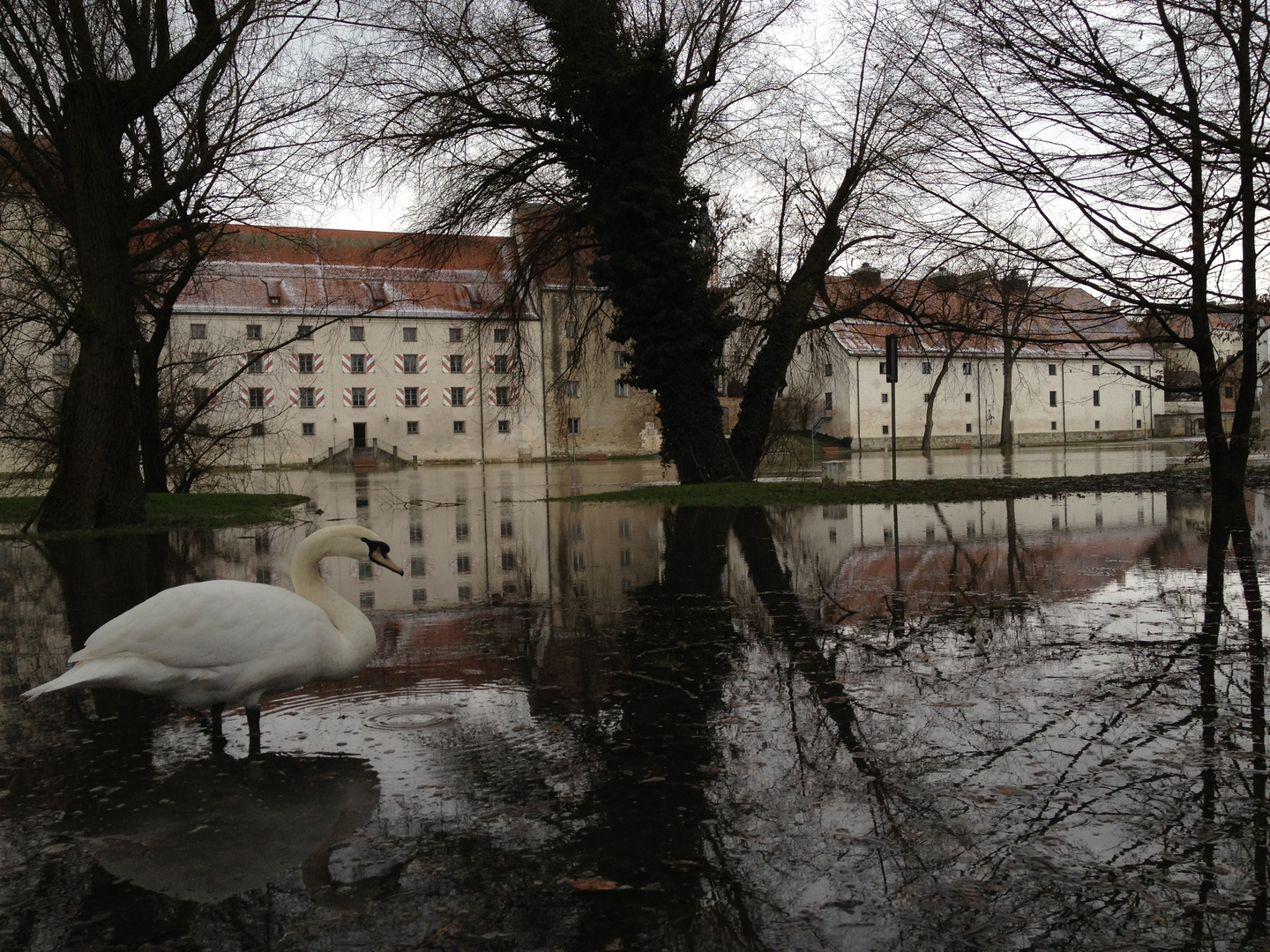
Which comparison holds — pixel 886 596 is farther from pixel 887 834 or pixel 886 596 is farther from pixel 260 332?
pixel 260 332

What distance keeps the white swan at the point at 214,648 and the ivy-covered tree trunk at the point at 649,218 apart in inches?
662

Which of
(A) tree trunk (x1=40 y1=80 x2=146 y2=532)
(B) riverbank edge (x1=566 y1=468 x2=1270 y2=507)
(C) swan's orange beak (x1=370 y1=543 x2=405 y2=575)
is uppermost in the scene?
(A) tree trunk (x1=40 y1=80 x2=146 y2=532)

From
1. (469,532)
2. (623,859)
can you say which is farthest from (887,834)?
(469,532)

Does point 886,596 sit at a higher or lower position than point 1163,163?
lower

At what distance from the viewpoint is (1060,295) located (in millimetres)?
8078

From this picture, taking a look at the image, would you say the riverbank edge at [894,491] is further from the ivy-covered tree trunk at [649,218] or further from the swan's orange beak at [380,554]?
the swan's orange beak at [380,554]

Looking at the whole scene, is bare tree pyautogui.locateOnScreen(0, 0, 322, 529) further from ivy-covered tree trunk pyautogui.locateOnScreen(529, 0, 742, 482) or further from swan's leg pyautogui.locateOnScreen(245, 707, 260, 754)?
swan's leg pyautogui.locateOnScreen(245, 707, 260, 754)

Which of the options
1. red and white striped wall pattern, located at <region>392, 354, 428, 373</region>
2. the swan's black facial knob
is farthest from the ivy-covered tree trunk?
red and white striped wall pattern, located at <region>392, 354, 428, 373</region>

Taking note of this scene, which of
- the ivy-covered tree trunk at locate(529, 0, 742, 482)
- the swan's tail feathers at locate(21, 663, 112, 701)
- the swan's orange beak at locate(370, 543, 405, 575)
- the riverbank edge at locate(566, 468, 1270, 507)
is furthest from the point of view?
the ivy-covered tree trunk at locate(529, 0, 742, 482)

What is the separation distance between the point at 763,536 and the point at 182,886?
10161 mm

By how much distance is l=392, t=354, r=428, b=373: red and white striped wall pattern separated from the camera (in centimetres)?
7738

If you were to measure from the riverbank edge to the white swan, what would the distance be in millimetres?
13579

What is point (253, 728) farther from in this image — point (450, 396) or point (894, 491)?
point (450, 396)

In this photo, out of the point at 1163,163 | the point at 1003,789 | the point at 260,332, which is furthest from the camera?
the point at 260,332
